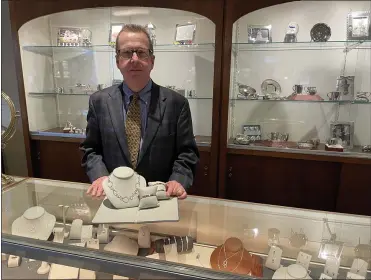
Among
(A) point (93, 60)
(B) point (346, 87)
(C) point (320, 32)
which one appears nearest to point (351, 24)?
(C) point (320, 32)

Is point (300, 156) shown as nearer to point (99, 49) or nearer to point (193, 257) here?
point (193, 257)

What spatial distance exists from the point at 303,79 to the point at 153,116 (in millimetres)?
1743

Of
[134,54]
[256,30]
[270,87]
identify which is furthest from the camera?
[270,87]

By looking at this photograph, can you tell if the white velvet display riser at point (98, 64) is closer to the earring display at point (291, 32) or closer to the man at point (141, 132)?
the earring display at point (291, 32)

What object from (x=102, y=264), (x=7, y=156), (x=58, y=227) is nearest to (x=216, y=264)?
(x=102, y=264)

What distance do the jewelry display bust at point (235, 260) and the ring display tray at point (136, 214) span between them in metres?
0.19

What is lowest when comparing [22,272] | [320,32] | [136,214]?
[22,272]

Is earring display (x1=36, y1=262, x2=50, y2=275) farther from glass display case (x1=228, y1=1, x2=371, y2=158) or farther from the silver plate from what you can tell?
the silver plate

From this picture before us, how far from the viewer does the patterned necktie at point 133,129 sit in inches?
59.3

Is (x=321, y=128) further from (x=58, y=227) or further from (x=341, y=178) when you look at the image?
(x=58, y=227)

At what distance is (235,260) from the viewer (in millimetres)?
915

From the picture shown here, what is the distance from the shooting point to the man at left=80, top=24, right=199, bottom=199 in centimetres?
149

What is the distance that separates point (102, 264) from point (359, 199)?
7.52 ft

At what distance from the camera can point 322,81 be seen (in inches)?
102
